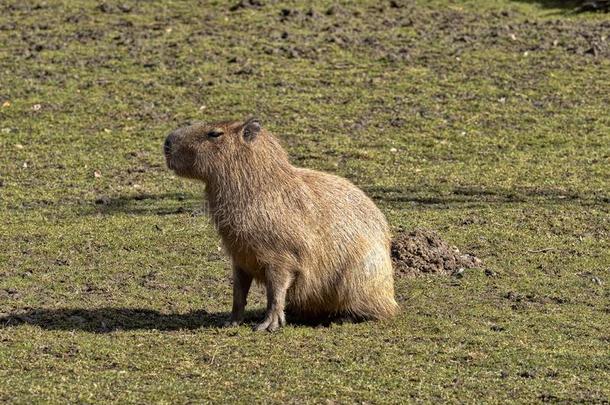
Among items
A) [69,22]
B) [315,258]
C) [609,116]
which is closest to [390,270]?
[315,258]

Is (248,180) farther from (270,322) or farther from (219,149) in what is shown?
(270,322)

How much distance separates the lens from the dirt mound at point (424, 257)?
9156mm

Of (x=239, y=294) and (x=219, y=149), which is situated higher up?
(x=219, y=149)

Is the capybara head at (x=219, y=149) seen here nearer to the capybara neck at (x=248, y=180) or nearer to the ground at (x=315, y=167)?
the capybara neck at (x=248, y=180)

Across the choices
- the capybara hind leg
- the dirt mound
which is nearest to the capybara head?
the capybara hind leg

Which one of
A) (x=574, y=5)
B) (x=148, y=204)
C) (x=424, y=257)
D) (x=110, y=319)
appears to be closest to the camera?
(x=110, y=319)

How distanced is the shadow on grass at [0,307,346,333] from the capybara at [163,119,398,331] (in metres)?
0.19

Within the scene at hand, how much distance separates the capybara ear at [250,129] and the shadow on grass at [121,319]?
112 cm

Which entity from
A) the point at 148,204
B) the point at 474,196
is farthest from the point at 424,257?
the point at 148,204

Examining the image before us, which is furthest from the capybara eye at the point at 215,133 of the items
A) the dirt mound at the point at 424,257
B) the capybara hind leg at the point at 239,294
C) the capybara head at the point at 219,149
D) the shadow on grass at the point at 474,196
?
the shadow on grass at the point at 474,196

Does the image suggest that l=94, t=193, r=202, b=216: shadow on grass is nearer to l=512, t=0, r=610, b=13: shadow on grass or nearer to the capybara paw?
the capybara paw

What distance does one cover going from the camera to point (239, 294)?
790 centimetres

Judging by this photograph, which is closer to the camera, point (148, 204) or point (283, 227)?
point (283, 227)

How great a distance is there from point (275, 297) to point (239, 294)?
0.89 feet
